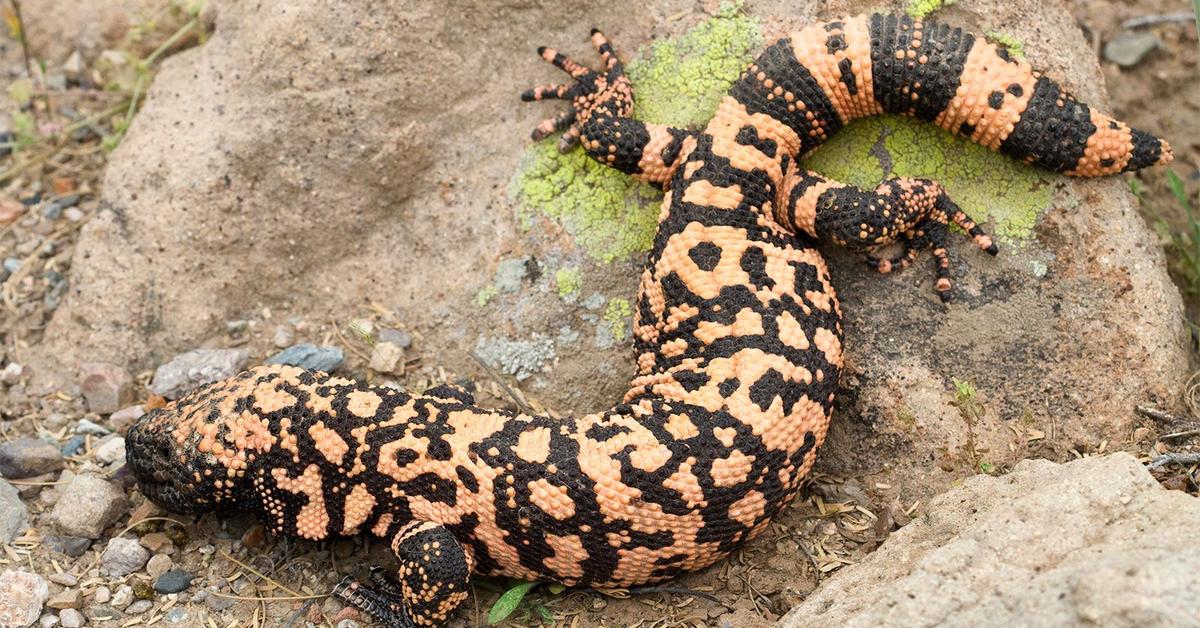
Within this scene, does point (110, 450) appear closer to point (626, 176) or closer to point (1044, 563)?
point (626, 176)

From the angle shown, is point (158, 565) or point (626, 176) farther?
point (626, 176)

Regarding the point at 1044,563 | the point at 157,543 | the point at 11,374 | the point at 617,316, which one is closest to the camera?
the point at 1044,563

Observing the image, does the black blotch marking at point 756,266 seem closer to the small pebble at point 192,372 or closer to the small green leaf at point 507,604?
the small green leaf at point 507,604

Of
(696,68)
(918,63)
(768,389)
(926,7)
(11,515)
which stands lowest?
(11,515)

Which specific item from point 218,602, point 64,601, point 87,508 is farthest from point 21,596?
point 218,602

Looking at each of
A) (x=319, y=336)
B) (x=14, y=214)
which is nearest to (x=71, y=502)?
(x=319, y=336)

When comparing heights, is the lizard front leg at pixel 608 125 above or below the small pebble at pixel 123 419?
above

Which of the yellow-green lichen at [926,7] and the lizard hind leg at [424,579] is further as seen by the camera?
the yellow-green lichen at [926,7]

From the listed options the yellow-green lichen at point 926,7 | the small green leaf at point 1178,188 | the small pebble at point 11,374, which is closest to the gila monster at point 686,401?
the yellow-green lichen at point 926,7
